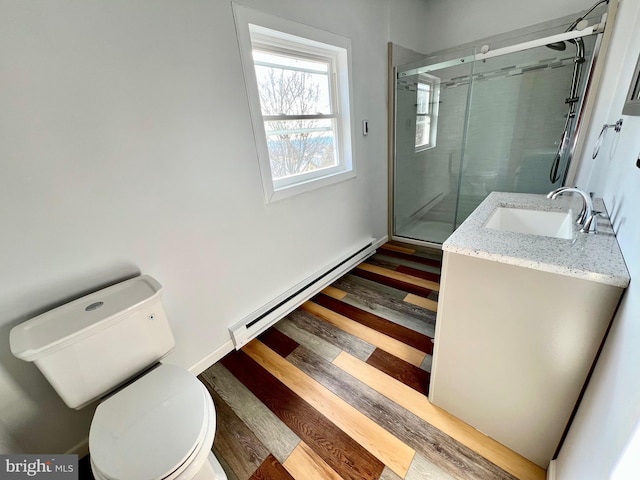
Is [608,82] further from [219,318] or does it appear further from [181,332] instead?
[181,332]

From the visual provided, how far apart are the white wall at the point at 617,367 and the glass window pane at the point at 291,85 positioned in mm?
1713

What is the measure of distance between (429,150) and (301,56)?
1911mm

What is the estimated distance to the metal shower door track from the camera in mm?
1819

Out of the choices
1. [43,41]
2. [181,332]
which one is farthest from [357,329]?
[43,41]

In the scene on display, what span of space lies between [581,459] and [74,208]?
1915mm

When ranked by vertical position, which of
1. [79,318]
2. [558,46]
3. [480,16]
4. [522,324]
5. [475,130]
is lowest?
[522,324]

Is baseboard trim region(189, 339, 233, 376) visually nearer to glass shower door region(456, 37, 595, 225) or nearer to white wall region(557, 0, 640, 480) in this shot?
white wall region(557, 0, 640, 480)

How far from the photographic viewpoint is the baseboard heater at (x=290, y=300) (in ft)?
5.66

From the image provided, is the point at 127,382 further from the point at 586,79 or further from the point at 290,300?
the point at 586,79

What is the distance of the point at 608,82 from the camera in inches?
66.0

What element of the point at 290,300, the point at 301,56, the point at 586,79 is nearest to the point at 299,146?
the point at 301,56

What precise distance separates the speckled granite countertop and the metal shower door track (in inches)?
64.5

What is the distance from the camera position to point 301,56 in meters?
1.86

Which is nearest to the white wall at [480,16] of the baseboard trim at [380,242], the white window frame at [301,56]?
the white window frame at [301,56]
